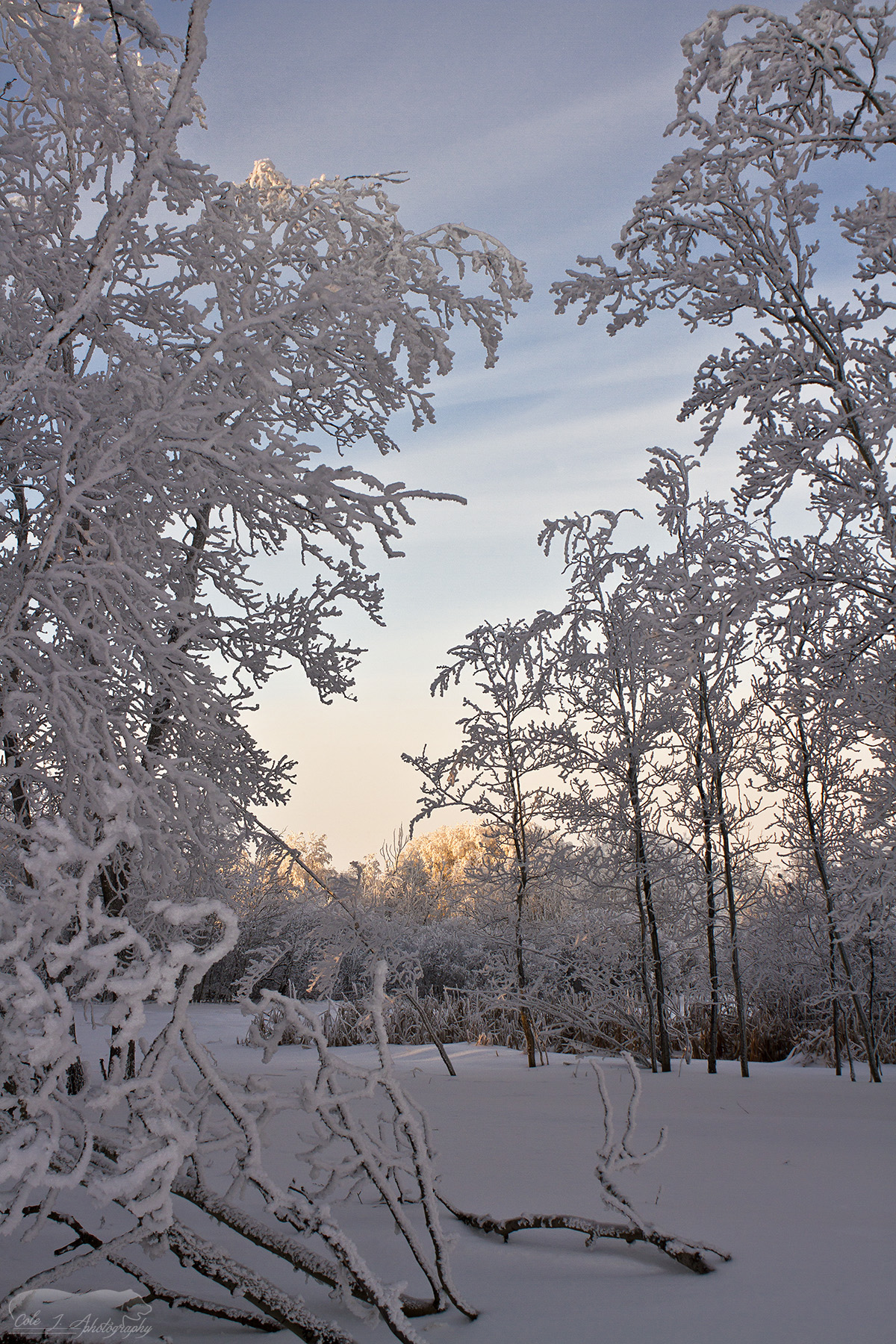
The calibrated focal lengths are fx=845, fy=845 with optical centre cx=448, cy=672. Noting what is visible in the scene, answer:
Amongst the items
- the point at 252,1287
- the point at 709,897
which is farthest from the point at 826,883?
the point at 252,1287

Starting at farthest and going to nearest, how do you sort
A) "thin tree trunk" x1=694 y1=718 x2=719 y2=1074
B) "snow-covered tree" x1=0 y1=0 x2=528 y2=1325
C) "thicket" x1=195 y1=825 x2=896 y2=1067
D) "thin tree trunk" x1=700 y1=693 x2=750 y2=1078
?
"thicket" x1=195 y1=825 x2=896 y2=1067 < "thin tree trunk" x1=694 y1=718 x2=719 y2=1074 < "thin tree trunk" x1=700 y1=693 x2=750 y2=1078 < "snow-covered tree" x1=0 y1=0 x2=528 y2=1325

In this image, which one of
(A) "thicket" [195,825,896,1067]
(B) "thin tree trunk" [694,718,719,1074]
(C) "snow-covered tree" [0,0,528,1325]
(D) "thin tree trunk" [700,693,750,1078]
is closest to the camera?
(C) "snow-covered tree" [0,0,528,1325]

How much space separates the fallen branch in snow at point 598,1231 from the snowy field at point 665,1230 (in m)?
0.03

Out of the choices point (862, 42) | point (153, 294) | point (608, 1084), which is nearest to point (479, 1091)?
point (608, 1084)

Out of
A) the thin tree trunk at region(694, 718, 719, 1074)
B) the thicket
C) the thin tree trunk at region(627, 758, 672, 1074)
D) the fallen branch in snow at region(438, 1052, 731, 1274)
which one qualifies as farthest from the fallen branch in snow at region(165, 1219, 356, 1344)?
the thin tree trunk at region(694, 718, 719, 1074)

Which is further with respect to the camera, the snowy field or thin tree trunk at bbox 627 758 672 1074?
thin tree trunk at bbox 627 758 672 1074

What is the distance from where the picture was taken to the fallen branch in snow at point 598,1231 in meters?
A: 2.14

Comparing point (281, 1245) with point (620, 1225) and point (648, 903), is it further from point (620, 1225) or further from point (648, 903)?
point (648, 903)

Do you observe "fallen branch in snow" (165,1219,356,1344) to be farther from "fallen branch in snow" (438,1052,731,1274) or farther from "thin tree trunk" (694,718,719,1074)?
→ "thin tree trunk" (694,718,719,1074)

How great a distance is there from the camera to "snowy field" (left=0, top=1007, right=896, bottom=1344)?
186 centimetres

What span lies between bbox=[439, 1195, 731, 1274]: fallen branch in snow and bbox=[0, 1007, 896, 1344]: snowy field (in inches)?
1.3

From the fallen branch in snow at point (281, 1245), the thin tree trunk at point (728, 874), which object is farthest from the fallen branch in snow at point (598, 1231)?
the thin tree trunk at point (728, 874)

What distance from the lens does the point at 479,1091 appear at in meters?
5.78

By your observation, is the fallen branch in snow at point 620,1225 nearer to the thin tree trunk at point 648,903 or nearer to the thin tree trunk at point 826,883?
the thin tree trunk at point 648,903
